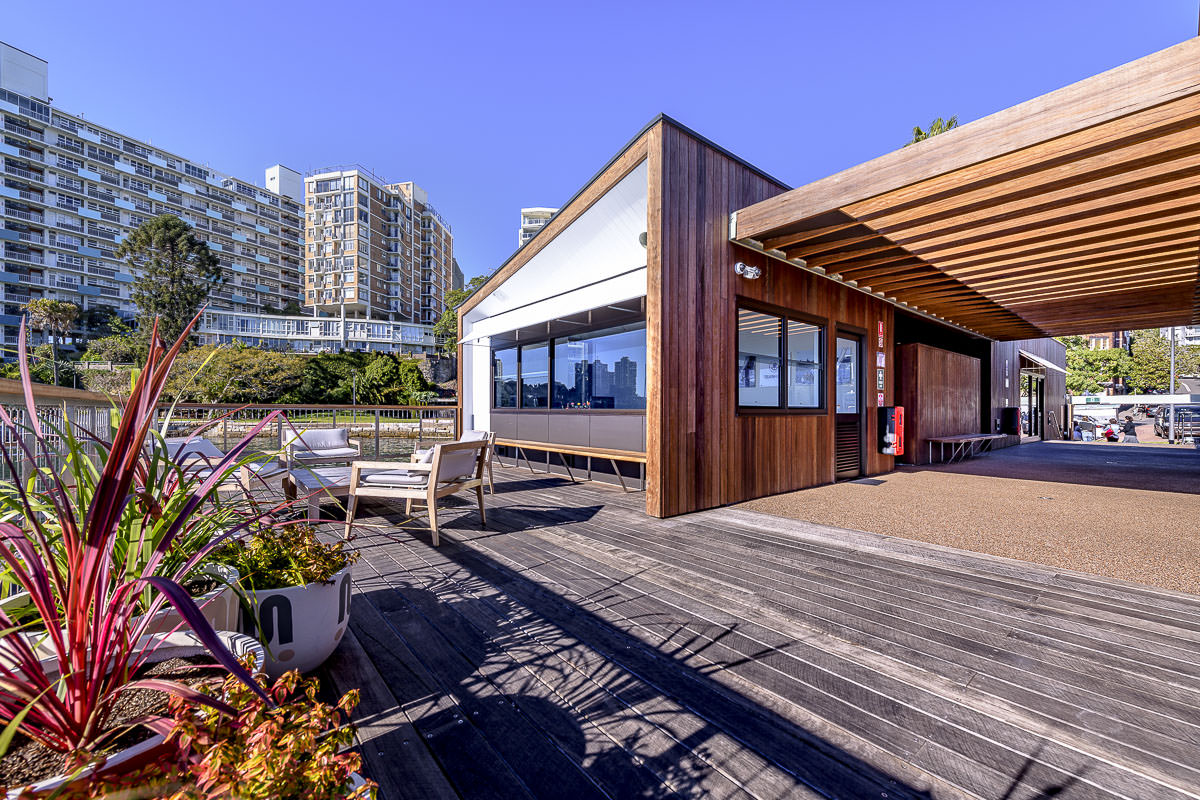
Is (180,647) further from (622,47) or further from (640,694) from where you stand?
(622,47)

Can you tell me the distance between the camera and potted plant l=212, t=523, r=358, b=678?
1.67 metres

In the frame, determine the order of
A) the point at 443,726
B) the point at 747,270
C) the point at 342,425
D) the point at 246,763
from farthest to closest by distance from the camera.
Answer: the point at 342,425 → the point at 747,270 → the point at 443,726 → the point at 246,763

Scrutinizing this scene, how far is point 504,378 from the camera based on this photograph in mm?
8602

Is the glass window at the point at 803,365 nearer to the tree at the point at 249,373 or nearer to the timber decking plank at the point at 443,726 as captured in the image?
the timber decking plank at the point at 443,726

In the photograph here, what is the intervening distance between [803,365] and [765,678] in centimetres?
492

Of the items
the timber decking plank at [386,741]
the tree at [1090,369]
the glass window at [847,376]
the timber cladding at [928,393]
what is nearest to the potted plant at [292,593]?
the timber decking plank at [386,741]

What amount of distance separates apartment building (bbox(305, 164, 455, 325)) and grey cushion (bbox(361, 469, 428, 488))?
5682cm

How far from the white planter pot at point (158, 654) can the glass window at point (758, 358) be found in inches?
182

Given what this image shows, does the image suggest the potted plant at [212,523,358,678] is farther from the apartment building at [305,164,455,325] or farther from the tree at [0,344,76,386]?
the apartment building at [305,164,455,325]

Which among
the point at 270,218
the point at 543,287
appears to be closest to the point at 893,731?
the point at 543,287

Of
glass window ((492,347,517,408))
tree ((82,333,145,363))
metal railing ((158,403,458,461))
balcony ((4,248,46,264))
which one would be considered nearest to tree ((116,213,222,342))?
tree ((82,333,145,363))

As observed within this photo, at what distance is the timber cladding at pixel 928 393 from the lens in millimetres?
8961

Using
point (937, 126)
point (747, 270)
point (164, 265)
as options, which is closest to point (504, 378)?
point (747, 270)

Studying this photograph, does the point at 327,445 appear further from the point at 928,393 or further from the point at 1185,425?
the point at 1185,425
